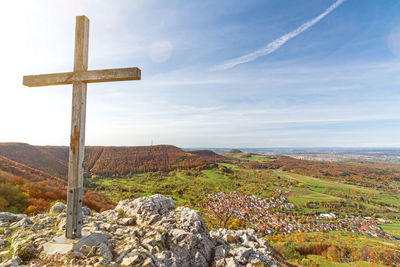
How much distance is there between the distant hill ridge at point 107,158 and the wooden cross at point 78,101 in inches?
1514

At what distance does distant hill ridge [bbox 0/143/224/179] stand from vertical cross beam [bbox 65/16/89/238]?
38.4 meters

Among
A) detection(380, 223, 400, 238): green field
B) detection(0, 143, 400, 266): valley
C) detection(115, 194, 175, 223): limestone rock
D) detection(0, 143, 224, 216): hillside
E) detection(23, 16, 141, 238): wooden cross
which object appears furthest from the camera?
detection(380, 223, 400, 238): green field

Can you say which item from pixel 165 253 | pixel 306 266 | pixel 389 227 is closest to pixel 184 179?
pixel 306 266

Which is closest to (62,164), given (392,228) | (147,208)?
(147,208)

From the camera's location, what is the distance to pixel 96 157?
53781 millimetres

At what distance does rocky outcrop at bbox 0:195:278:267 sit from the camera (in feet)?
10.7

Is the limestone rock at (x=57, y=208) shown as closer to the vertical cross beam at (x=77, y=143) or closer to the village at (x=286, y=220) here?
the vertical cross beam at (x=77, y=143)

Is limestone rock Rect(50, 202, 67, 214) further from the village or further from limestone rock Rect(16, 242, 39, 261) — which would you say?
the village

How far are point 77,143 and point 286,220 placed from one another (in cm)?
4441

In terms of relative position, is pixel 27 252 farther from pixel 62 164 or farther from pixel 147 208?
pixel 62 164

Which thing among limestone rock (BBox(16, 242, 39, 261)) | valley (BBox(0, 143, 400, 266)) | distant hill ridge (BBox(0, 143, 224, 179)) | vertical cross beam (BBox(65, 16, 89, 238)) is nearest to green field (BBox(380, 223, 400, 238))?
valley (BBox(0, 143, 400, 266))

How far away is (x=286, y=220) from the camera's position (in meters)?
36.3

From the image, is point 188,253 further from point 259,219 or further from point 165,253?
point 259,219

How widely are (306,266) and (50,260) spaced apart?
10.2 meters
